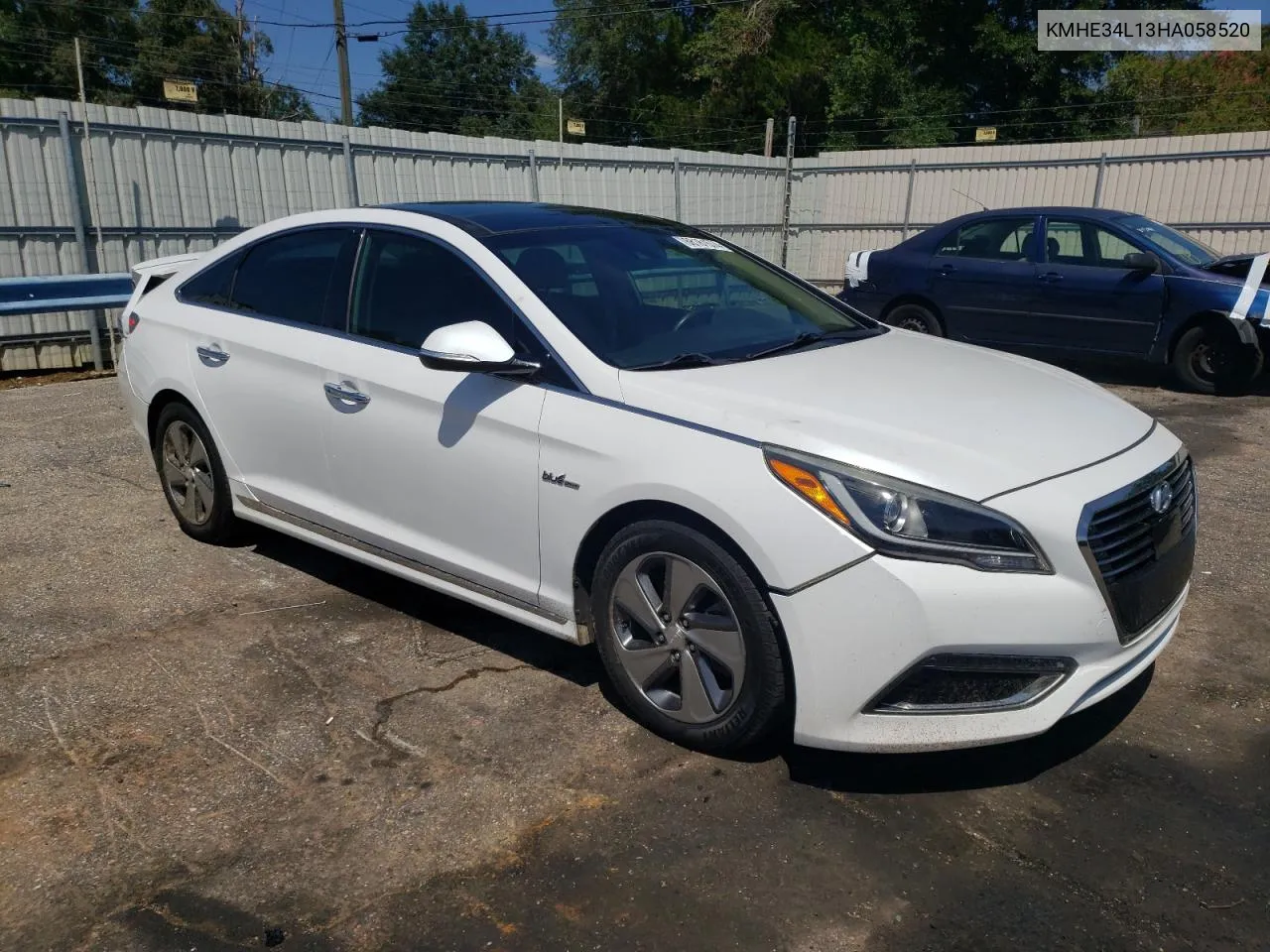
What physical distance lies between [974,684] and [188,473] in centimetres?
372

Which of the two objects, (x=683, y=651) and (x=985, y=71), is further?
(x=985, y=71)

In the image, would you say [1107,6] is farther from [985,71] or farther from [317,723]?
[317,723]

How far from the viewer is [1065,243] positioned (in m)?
9.48

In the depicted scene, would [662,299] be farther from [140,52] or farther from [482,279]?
[140,52]

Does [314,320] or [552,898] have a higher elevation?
[314,320]

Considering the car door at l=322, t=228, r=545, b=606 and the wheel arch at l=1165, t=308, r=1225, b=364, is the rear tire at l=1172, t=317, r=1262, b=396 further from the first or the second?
the car door at l=322, t=228, r=545, b=606

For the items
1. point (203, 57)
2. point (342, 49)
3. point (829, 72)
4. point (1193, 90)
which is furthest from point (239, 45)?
point (1193, 90)

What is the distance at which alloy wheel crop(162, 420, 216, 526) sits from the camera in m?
4.89

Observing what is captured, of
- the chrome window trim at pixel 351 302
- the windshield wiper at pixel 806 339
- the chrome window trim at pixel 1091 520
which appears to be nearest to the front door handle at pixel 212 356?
the chrome window trim at pixel 351 302

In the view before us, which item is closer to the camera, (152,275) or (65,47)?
(152,275)

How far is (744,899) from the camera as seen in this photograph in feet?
8.63

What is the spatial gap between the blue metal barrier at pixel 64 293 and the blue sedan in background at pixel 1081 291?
7.09 metres

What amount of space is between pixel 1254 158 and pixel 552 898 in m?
15.1

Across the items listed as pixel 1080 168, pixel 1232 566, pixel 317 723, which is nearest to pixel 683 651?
pixel 317 723
